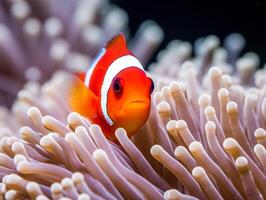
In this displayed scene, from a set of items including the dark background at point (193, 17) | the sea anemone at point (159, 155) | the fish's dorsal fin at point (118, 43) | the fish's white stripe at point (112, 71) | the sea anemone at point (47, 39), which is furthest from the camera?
the dark background at point (193, 17)

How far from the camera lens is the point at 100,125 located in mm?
1445

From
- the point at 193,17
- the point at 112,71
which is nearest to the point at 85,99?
the point at 112,71

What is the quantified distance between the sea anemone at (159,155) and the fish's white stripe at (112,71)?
80mm

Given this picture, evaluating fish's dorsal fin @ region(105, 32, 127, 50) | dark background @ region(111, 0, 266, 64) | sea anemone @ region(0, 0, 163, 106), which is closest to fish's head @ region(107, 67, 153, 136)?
fish's dorsal fin @ region(105, 32, 127, 50)

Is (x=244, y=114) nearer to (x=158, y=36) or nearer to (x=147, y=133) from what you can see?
(x=147, y=133)

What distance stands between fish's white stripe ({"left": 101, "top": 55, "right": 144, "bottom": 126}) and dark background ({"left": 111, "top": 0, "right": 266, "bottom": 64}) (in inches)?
65.7

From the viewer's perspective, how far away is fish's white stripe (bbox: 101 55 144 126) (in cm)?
137

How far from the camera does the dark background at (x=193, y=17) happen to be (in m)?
3.05

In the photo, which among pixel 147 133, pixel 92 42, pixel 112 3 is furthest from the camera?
pixel 112 3

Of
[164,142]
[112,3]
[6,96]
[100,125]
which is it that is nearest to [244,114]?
[164,142]

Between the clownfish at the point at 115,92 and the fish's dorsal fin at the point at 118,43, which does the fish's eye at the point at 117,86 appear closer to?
the clownfish at the point at 115,92

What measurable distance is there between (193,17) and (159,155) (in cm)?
197

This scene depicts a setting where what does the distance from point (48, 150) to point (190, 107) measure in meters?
0.48

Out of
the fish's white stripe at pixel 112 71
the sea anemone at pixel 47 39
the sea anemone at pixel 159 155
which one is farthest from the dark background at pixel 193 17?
the fish's white stripe at pixel 112 71
